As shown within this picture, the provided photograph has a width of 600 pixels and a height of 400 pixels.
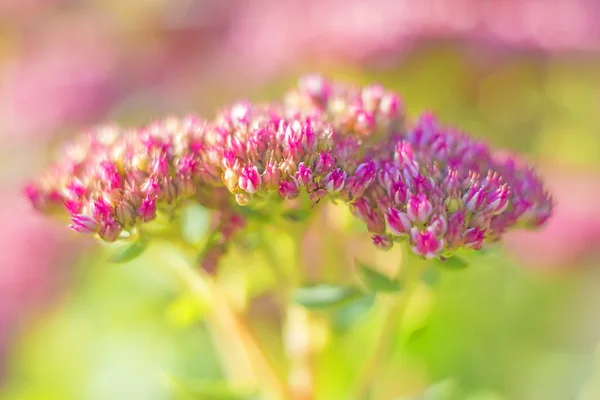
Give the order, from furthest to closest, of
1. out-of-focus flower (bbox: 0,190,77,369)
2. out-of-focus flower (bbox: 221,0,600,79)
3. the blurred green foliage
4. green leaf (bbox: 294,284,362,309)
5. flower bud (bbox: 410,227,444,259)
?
out-of-focus flower (bbox: 0,190,77,369) < out-of-focus flower (bbox: 221,0,600,79) < the blurred green foliage < green leaf (bbox: 294,284,362,309) < flower bud (bbox: 410,227,444,259)

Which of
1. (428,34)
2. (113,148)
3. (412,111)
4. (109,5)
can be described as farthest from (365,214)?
(109,5)

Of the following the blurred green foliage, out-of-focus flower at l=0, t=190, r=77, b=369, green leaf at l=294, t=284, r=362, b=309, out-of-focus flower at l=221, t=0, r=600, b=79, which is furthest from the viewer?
out-of-focus flower at l=0, t=190, r=77, b=369

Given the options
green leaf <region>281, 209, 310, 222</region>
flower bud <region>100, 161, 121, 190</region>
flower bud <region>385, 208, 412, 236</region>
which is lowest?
flower bud <region>385, 208, 412, 236</region>

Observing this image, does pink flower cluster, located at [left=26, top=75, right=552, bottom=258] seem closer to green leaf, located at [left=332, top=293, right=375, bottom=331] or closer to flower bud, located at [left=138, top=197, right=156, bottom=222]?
flower bud, located at [left=138, top=197, right=156, bottom=222]

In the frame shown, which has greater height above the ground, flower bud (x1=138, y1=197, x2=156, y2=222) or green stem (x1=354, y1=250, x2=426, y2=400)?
flower bud (x1=138, y1=197, x2=156, y2=222)

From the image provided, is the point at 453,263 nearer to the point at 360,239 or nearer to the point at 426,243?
the point at 426,243

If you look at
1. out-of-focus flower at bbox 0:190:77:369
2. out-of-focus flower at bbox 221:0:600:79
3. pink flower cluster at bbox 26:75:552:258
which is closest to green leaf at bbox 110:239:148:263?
pink flower cluster at bbox 26:75:552:258

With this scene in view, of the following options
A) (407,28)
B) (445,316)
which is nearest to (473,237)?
(445,316)
